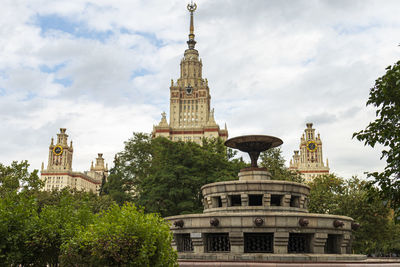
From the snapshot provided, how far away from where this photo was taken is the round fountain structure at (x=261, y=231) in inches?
625

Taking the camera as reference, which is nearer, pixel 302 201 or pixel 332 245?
pixel 332 245

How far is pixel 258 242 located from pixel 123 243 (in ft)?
28.3

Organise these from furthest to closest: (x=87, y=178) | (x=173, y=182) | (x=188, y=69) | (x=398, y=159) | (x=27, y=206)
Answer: (x=87, y=178), (x=188, y=69), (x=173, y=182), (x=27, y=206), (x=398, y=159)

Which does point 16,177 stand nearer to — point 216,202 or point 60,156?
point 216,202

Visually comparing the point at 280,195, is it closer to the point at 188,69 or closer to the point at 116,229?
the point at 116,229

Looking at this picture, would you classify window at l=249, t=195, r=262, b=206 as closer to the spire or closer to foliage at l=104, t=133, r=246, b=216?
foliage at l=104, t=133, r=246, b=216

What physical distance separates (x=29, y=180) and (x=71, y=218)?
78.6ft

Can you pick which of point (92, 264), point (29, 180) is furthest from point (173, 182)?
point (92, 264)

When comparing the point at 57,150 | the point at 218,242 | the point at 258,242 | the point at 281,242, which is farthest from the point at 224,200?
the point at 57,150

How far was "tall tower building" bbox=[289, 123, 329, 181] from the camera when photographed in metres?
141

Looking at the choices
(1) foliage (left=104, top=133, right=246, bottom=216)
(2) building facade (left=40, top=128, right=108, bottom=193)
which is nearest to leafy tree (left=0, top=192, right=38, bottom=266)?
(1) foliage (left=104, top=133, right=246, bottom=216)

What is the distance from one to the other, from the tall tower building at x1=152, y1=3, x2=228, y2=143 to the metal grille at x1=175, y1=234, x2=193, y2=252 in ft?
326

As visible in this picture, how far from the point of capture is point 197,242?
16.9m

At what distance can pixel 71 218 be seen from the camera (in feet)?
41.1
